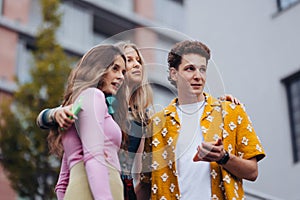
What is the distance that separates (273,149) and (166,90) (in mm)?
9982

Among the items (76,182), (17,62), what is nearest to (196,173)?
(76,182)

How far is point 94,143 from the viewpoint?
383 cm

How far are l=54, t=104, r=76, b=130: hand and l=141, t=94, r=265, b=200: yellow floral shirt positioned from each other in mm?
597

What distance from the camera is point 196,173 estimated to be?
169 inches

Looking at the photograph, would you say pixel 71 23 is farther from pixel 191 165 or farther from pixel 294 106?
pixel 191 165

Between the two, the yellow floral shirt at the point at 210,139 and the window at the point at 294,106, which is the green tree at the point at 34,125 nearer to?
the window at the point at 294,106

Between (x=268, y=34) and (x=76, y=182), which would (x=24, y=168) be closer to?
(x=268, y=34)

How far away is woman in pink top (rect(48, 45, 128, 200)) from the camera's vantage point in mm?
3779

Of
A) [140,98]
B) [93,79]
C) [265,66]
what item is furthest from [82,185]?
[265,66]

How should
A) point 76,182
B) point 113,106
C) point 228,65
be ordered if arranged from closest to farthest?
point 76,182 < point 113,106 < point 228,65

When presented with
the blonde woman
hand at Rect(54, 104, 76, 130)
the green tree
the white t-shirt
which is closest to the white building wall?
the green tree

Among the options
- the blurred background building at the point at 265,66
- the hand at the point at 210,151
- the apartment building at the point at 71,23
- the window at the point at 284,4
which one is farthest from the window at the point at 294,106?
the hand at the point at 210,151

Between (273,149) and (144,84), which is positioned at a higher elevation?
(273,149)

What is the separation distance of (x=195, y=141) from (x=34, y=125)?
36.6 ft
